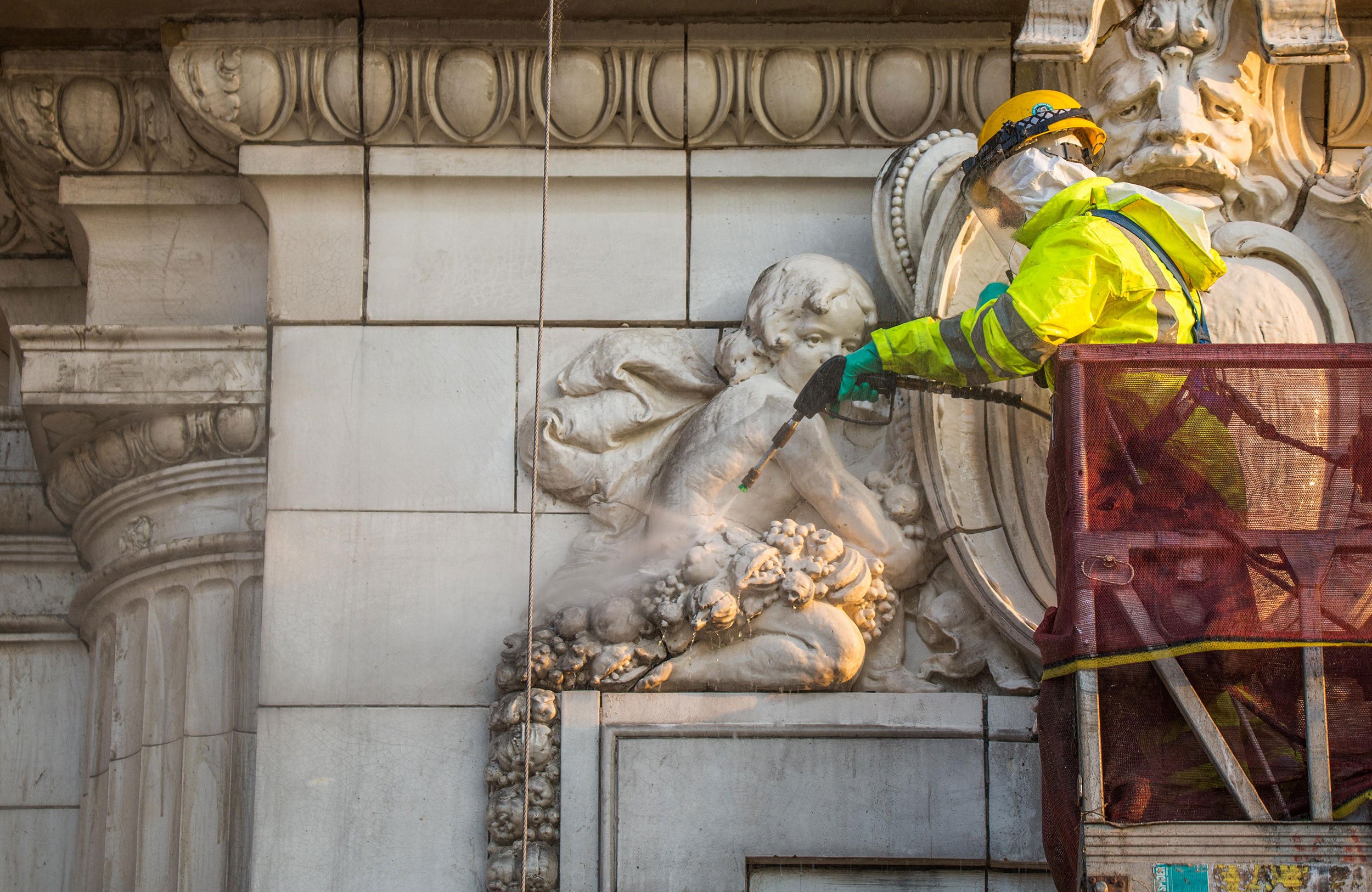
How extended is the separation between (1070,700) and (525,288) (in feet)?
8.27

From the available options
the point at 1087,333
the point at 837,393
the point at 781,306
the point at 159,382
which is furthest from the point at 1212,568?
the point at 159,382

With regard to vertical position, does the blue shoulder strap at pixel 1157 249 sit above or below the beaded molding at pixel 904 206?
below

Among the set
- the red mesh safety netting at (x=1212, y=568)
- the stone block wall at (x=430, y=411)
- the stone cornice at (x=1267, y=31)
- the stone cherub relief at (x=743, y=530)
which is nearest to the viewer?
the red mesh safety netting at (x=1212, y=568)

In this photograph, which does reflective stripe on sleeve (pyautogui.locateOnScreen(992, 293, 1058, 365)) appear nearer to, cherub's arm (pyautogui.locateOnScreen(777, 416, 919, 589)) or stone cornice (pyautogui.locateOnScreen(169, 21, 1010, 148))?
cherub's arm (pyautogui.locateOnScreen(777, 416, 919, 589))

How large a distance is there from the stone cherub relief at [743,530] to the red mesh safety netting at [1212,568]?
3.50 feet

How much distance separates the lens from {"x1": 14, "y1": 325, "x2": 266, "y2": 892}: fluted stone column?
695cm

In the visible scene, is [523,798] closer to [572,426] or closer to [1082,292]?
[572,426]

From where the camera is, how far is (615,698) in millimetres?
6281

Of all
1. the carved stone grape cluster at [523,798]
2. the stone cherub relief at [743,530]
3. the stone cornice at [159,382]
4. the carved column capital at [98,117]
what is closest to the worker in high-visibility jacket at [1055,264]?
the stone cherub relief at [743,530]

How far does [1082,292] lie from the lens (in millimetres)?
5684

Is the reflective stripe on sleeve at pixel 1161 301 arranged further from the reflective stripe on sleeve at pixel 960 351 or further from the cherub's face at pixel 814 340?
the cherub's face at pixel 814 340

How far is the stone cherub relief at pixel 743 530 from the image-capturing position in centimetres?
629

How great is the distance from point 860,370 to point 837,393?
104mm

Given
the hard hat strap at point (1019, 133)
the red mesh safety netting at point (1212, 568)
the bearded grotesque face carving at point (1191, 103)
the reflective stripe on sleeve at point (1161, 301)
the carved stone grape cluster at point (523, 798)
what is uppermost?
the bearded grotesque face carving at point (1191, 103)
